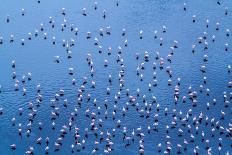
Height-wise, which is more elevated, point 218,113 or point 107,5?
point 107,5

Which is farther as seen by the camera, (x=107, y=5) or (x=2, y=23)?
(x=107, y=5)

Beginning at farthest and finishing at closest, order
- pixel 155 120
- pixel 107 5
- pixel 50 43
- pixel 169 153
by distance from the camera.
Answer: pixel 107 5, pixel 50 43, pixel 155 120, pixel 169 153

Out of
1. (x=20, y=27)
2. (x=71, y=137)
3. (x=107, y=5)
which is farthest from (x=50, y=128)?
(x=107, y=5)

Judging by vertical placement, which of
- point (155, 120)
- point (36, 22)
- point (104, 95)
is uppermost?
point (36, 22)

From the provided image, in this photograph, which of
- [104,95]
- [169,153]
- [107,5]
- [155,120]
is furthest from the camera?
Result: [107,5]

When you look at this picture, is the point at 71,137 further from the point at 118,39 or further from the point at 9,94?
the point at 118,39

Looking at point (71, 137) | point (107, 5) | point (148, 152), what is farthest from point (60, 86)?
point (107, 5)
